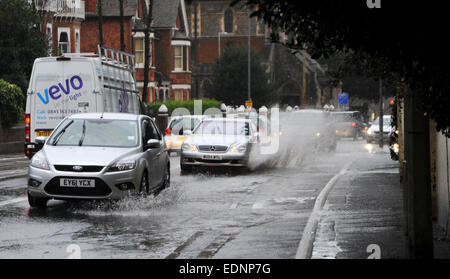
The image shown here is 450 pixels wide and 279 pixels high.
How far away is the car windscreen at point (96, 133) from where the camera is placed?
1536 centimetres

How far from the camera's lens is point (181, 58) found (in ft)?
254

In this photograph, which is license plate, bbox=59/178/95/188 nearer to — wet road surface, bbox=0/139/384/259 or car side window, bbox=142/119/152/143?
wet road surface, bbox=0/139/384/259

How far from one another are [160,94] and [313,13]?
67.5 metres

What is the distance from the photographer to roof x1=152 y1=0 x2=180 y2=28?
252ft

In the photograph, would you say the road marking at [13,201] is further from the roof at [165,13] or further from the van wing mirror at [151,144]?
the roof at [165,13]

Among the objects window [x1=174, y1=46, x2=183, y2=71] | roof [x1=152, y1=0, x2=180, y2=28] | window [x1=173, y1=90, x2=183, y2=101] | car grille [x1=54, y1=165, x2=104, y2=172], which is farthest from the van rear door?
window [x1=173, y1=90, x2=183, y2=101]

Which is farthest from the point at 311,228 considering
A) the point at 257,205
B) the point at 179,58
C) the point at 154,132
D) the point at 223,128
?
the point at 179,58

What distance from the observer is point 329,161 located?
30.9 meters

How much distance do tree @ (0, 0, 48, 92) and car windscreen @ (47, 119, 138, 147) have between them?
89.6 ft

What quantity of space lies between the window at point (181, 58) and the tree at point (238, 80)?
11.5m

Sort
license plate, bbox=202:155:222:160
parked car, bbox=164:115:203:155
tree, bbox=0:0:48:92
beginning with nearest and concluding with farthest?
license plate, bbox=202:155:222:160, parked car, bbox=164:115:203:155, tree, bbox=0:0:48:92

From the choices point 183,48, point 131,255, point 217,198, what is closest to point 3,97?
point 217,198

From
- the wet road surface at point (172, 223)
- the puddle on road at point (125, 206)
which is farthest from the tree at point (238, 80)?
the puddle on road at point (125, 206)
